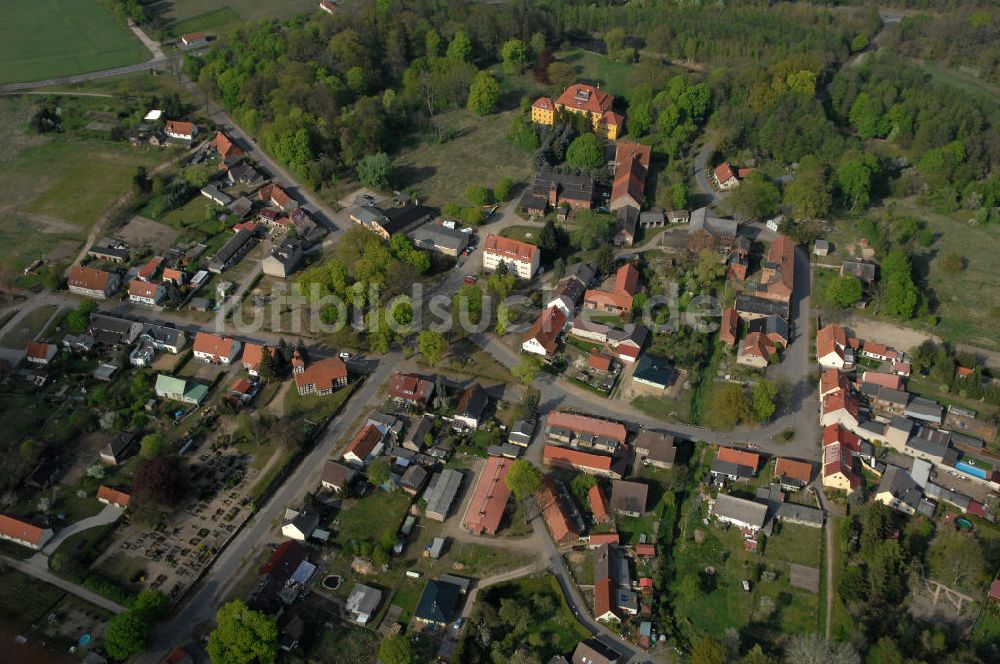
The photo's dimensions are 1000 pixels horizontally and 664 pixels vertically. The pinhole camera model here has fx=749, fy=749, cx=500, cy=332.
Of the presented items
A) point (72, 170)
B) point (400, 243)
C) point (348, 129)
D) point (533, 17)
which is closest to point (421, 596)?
point (400, 243)

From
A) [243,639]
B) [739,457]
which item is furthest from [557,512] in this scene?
[243,639]

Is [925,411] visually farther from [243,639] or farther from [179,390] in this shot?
[179,390]

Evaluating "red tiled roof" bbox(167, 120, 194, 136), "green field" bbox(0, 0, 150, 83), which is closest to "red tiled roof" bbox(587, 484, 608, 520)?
"red tiled roof" bbox(167, 120, 194, 136)

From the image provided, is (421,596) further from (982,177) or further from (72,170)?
(982,177)

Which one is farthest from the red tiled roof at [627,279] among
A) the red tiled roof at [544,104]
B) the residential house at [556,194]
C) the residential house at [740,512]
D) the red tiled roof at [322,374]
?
the red tiled roof at [544,104]

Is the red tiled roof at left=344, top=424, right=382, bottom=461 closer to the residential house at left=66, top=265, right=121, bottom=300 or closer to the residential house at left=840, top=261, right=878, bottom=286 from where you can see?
the residential house at left=66, top=265, right=121, bottom=300
